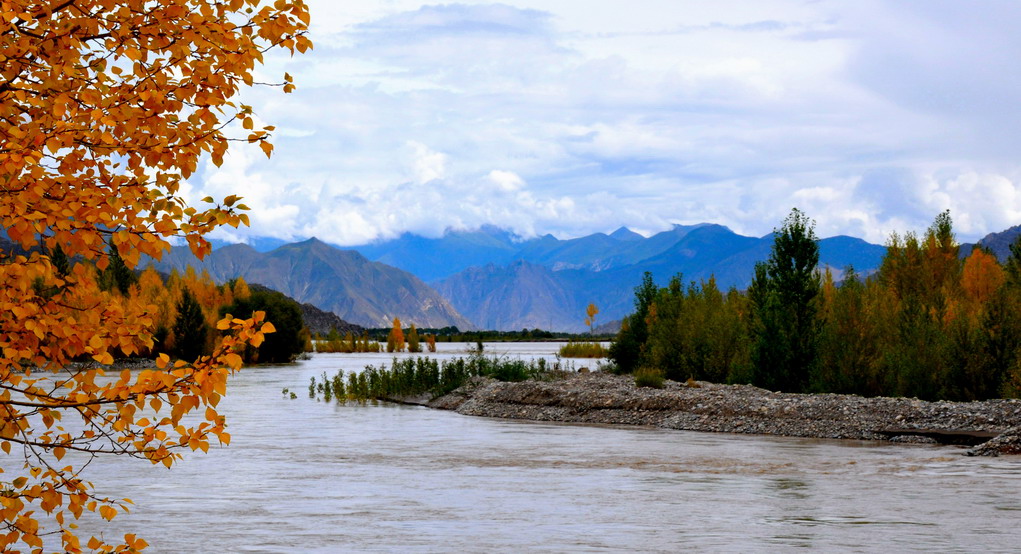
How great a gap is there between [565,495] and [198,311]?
3251 inches

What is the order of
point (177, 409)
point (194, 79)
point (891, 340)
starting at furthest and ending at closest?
1. point (891, 340)
2. point (194, 79)
3. point (177, 409)

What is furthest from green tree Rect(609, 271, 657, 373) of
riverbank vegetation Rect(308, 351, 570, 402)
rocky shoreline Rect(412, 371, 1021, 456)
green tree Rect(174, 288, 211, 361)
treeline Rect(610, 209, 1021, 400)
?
green tree Rect(174, 288, 211, 361)

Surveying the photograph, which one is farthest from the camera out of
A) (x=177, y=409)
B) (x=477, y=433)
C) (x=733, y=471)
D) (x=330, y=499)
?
(x=477, y=433)

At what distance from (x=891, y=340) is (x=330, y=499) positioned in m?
26.9

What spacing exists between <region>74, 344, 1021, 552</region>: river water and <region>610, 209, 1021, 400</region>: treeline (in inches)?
361

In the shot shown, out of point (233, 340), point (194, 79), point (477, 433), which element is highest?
point (194, 79)

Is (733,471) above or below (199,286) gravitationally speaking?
below

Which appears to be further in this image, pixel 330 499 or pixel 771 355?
pixel 771 355

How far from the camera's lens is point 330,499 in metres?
18.3

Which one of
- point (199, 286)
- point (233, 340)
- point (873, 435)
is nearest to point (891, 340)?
point (873, 435)

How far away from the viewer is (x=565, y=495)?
61.4 feet

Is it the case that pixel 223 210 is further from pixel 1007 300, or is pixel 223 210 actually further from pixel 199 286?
pixel 199 286

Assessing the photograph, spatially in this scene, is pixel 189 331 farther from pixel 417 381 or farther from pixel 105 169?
pixel 105 169

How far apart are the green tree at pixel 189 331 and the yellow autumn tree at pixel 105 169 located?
90.9 meters
